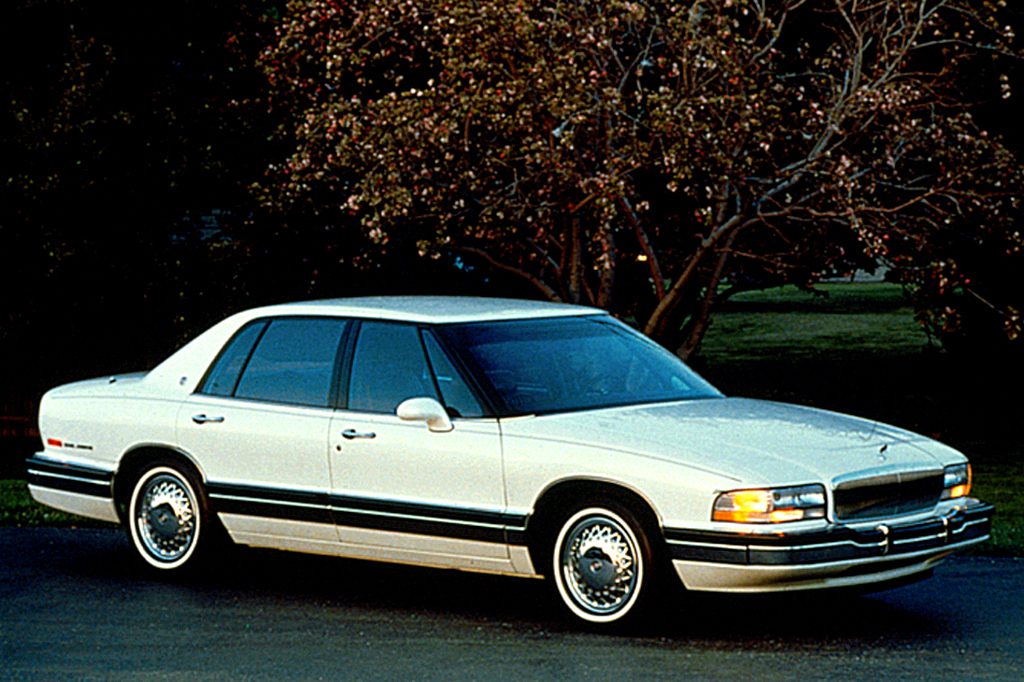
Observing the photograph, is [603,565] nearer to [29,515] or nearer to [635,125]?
[29,515]

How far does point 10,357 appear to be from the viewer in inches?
922

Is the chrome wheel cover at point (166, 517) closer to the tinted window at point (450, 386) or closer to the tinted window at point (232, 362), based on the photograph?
the tinted window at point (232, 362)

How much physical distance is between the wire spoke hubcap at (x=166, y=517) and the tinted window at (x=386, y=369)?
4.14ft

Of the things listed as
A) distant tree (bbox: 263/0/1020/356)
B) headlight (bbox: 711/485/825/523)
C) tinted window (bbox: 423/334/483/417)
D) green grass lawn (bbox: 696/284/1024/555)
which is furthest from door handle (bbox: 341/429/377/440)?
distant tree (bbox: 263/0/1020/356)

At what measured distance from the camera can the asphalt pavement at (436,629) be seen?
8.04 meters

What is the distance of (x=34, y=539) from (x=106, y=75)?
1043 centimetres

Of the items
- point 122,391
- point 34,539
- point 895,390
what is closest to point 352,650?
point 122,391

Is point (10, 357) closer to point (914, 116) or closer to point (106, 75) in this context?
point (106, 75)

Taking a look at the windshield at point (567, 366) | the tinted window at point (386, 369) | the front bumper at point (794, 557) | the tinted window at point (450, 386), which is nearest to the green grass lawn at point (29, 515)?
the tinted window at point (386, 369)

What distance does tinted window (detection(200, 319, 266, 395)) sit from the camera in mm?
10477

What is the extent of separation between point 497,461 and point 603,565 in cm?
74

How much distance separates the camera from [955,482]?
9273 millimetres

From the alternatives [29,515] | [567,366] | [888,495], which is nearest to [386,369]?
[567,366]

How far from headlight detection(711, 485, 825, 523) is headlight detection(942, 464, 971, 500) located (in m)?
1.01
